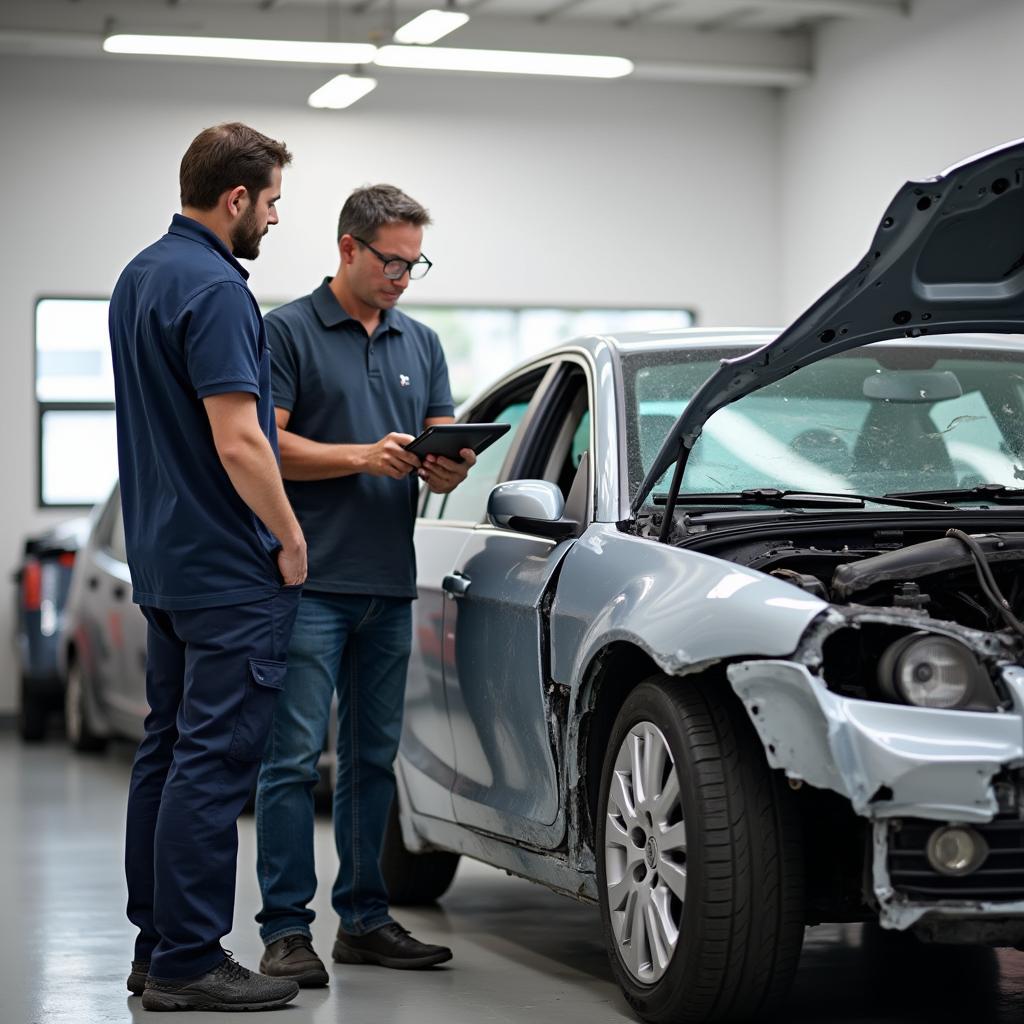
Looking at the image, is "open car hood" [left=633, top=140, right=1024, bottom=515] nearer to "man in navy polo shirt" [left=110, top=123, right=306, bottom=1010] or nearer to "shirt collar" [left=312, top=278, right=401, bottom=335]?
"man in navy polo shirt" [left=110, top=123, right=306, bottom=1010]

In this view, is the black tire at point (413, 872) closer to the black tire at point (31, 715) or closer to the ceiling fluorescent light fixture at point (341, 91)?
the black tire at point (31, 715)

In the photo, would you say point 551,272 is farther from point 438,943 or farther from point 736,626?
point 736,626

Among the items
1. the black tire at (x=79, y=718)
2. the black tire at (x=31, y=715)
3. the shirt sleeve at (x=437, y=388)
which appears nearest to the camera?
the shirt sleeve at (x=437, y=388)

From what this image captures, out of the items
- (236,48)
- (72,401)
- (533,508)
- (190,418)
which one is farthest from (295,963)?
(72,401)

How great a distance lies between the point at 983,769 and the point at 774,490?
110cm

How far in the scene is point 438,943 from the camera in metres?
5.11

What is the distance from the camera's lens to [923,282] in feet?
12.4

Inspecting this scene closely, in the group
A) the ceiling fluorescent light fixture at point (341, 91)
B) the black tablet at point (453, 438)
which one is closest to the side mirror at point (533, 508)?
the black tablet at point (453, 438)

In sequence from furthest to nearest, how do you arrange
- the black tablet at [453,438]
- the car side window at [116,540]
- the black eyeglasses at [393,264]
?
the car side window at [116,540] < the black eyeglasses at [393,264] < the black tablet at [453,438]

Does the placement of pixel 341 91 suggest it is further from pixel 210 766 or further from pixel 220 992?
pixel 220 992

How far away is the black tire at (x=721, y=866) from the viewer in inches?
140

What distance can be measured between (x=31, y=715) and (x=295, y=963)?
7995 mm

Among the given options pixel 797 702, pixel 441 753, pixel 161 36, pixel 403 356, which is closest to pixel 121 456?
pixel 403 356

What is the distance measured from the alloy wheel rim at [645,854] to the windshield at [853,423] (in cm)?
73
